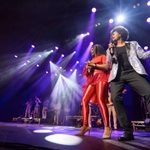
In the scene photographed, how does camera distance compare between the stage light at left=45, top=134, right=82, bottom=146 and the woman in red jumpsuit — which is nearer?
the stage light at left=45, top=134, right=82, bottom=146

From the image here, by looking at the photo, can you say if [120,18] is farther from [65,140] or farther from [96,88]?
[65,140]

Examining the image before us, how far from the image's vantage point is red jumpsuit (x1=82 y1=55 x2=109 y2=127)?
3.21 meters

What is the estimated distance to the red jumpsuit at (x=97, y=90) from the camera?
127 inches

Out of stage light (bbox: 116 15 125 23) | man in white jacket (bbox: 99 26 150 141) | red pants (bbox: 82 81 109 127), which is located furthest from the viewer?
stage light (bbox: 116 15 125 23)

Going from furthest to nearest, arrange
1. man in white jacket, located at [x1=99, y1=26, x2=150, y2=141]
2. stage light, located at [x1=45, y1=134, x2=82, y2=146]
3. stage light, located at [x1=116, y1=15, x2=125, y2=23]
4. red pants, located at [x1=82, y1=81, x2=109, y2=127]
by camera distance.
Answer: stage light, located at [x1=116, y1=15, x2=125, y2=23]
red pants, located at [x1=82, y1=81, x2=109, y2=127]
man in white jacket, located at [x1=99, y1=26, x2=150, y2=141]
stage light, located at [x1=45, y1=134, x2=82, y2=146]

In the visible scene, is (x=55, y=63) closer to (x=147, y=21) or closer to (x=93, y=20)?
(x=93, y=20)

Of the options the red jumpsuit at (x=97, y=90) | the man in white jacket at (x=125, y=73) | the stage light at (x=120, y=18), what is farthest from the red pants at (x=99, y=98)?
the stage light at (x=120, y=18)

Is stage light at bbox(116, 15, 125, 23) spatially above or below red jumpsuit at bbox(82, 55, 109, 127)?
above

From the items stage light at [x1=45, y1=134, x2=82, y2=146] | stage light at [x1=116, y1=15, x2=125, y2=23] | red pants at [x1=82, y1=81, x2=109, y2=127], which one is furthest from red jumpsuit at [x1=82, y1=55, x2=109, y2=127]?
stage light at [x1=116, y1=15, x2=125, y2=23]

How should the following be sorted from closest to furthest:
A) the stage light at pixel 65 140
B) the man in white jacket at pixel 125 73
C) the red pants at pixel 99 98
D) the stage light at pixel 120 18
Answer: the stage light at pixel 65 140 < the man in white jacket at pixel 125 73 < the red pants at pixel 99 98 < the stage light at pixel 120 18

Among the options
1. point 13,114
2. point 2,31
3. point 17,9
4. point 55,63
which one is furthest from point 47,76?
point 17,9

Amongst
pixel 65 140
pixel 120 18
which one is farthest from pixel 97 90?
pixel 120 18

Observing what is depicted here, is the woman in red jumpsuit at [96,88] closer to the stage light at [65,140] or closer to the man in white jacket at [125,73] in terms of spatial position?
the man in white jacket at [125,73]

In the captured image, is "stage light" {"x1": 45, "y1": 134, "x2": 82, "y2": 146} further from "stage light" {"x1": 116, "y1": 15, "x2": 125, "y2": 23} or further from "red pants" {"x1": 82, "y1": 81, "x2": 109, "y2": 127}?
"stage light" {"x1": 116, "y1": 15, "x2": 125, "y2": 23}
